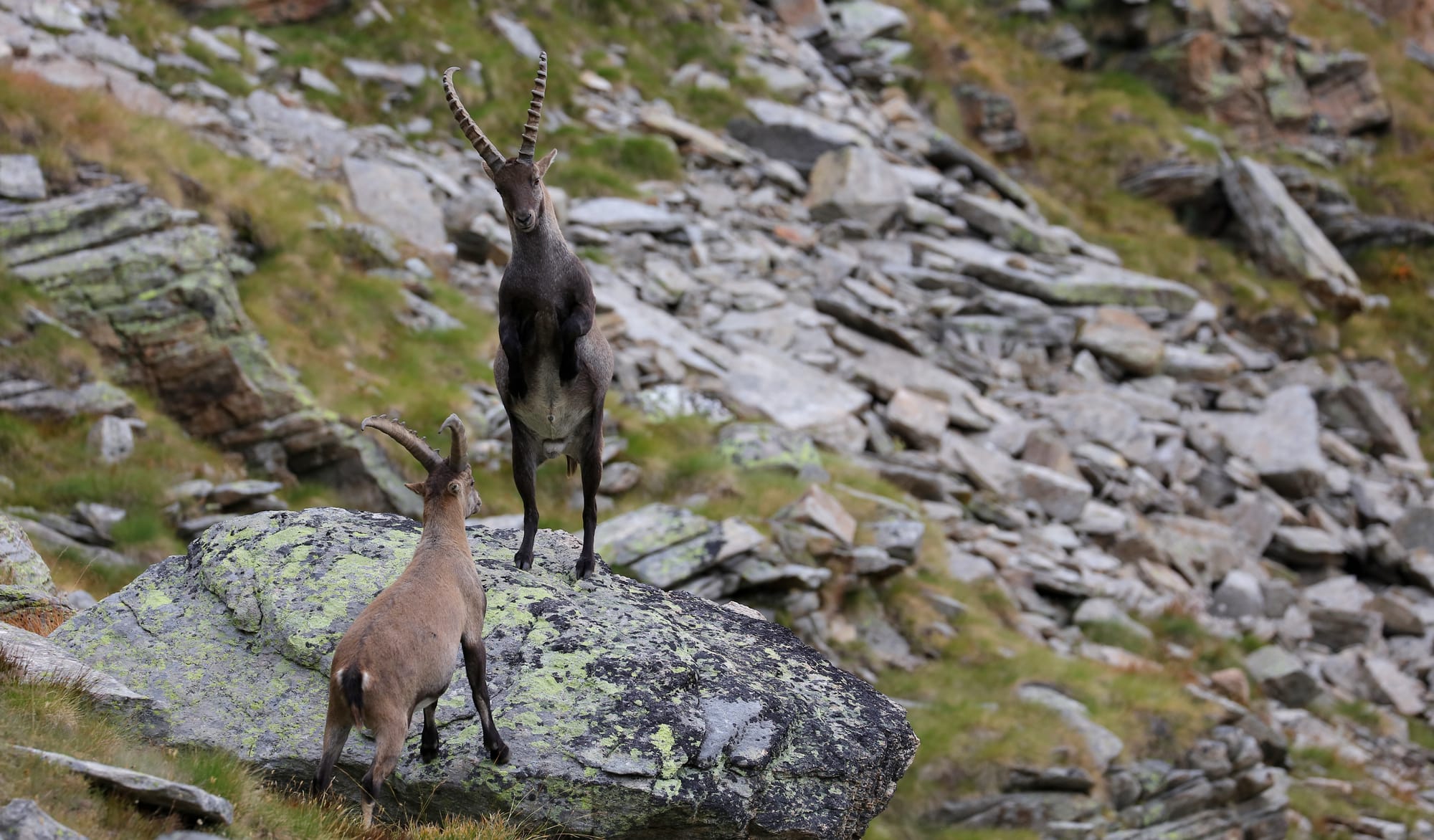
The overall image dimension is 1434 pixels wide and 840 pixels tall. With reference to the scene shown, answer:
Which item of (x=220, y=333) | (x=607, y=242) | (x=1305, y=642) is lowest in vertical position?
(x=1305, y=642)

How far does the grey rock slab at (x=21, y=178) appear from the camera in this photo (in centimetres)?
1589

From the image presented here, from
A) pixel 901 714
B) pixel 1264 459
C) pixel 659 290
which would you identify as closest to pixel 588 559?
pixel 901 714

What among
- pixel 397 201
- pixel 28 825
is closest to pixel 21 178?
pixel 397 201

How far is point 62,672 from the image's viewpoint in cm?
651

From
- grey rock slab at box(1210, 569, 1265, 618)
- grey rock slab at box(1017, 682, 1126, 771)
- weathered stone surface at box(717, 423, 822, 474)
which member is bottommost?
grey rock slab at box(1210, 569, 1265, 618)

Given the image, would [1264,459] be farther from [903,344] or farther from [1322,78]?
[1322,78]

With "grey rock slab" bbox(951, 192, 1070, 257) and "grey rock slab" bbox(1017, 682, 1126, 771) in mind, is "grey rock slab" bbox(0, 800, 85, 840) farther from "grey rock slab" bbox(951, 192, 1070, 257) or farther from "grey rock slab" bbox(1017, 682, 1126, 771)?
"grey rock slab" bbox(951, 192, 1070, 257)

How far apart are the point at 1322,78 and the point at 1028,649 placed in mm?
34435

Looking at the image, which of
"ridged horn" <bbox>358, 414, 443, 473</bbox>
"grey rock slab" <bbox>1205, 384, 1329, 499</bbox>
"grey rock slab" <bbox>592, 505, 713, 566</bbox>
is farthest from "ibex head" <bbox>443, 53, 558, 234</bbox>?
"grey rock slab" <bbox>1205, 384, 1329, 499</bbox>

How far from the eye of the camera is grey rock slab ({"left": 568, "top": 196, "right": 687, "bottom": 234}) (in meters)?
25.4

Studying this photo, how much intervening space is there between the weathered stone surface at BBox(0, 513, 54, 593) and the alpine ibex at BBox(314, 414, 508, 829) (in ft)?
12.0

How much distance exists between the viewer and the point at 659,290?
24.0m

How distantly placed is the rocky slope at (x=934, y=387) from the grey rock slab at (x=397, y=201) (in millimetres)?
96

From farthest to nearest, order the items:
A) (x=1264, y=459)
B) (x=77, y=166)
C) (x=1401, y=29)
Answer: (x=1401, y=29) < (x=1264, y=459) < (x=77, y=166)
